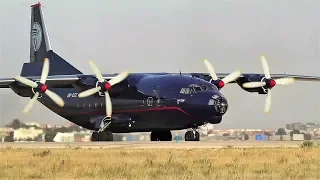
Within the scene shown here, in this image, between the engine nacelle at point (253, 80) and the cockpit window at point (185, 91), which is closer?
the cockpit window at point (185, 91)

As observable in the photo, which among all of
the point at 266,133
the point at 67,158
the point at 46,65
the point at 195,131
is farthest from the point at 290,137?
the point at 67,158

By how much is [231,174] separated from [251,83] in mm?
29146

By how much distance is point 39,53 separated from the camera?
2473 inches

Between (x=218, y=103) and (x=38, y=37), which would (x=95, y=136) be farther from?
(x=38, y=37)

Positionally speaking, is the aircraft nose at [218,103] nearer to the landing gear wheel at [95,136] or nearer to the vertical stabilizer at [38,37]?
the landing gear wheel at [95,136]

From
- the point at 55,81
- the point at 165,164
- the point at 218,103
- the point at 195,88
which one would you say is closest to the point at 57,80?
the point at 55,81

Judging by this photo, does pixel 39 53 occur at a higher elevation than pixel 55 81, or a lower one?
higher

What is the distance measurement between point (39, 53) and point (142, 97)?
17188 millimetres

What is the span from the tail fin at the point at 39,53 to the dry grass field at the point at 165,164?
26.0 meters

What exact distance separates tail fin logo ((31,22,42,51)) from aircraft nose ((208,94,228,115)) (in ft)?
75.1

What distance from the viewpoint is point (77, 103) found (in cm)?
5412

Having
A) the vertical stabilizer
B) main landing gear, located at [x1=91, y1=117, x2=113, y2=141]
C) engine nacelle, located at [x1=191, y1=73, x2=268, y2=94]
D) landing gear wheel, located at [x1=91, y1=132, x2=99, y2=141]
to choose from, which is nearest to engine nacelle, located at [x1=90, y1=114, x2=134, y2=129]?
main landing gear, located at [x1=91, y1=117, x2=113, y2=141]

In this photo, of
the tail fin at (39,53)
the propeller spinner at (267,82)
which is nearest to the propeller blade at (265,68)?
the propeller spinner at (267,82)

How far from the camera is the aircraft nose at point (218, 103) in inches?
1817
